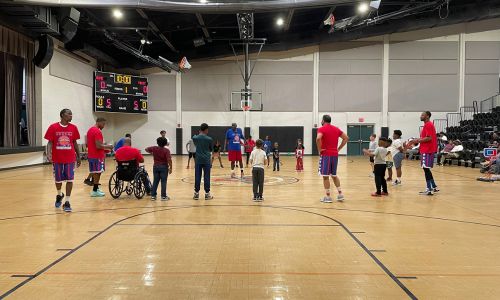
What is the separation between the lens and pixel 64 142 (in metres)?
7.13

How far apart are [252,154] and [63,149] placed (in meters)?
3.64

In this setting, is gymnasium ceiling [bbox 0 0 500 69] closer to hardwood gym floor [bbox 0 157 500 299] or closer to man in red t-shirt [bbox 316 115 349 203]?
man in red t-shirt [bbox 316 115 349 203]

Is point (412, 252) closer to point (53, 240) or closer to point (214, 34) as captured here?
point (53, 240)

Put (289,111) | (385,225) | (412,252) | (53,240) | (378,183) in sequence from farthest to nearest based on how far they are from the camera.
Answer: (289,111) → (378,183) → (385,225) → (53,240) → (412,252)

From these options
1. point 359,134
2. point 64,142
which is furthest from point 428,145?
point 359,134

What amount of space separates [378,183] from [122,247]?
247 inches

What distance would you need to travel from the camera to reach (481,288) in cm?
352

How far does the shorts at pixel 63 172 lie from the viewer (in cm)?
716

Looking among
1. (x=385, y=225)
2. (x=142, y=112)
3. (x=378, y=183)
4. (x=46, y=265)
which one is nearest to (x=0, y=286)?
(x=46, y=265)

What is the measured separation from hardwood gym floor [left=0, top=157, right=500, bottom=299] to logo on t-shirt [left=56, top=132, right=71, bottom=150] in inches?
45.5

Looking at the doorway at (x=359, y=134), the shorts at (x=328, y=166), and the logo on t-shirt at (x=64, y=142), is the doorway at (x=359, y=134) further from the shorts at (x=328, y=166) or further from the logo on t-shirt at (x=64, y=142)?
the logo on t-shirt at (x=64, y=142)

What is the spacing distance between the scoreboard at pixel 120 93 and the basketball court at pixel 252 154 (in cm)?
12

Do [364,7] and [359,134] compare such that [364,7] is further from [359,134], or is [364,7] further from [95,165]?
[95,165]

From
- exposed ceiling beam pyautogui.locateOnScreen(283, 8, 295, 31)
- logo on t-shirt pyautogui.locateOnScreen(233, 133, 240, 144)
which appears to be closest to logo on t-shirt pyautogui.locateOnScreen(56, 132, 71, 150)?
logo on t-shirt pyautogui.locateOnScreen(233, 133, 240, 144)
